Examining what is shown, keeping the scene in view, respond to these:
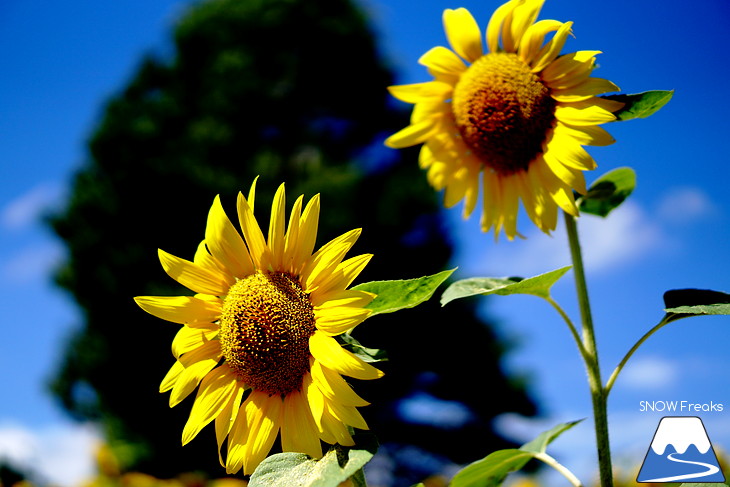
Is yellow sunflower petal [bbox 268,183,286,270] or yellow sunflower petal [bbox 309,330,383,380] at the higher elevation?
yellow sunflower petal [bbox 268,183,286,270]

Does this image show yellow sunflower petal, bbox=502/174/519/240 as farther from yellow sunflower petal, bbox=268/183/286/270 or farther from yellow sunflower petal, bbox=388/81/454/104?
yellow sunflower petal, bbox=268/183/286/270

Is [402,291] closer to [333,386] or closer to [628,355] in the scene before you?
[333,386]

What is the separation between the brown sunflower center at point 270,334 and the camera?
0.80 meters

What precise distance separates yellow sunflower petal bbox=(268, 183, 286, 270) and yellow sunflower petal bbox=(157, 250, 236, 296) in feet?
0.23

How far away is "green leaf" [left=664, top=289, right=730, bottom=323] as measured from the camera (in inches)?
34.1

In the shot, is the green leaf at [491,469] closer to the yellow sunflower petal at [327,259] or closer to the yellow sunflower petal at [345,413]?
the yellow sunflower petal at [345,413]

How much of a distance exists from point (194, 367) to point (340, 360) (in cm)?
22

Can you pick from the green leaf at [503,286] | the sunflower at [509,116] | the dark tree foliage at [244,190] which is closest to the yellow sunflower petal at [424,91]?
the sunflower at [509,116]

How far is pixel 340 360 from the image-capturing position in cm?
71

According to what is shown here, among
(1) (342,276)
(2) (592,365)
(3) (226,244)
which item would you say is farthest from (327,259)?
(2) (592,365)

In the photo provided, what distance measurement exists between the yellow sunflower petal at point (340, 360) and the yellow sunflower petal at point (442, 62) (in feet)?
1.97

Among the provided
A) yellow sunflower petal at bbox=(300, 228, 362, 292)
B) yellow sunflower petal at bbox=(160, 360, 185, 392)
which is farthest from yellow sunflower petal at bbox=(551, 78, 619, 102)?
yellow sunflower petal at bbox=(160, 360, 185, 392)

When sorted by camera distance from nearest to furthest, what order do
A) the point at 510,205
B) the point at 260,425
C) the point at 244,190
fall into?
1. the point at 260,425
2. the point at 510,205
3. the point at 244,190

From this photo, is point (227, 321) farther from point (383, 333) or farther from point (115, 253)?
point (115, 253)
